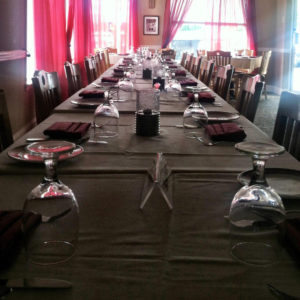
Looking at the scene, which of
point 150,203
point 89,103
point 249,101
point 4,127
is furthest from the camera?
point 249,101

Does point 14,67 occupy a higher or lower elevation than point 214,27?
lower

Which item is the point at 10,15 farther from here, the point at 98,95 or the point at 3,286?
the point at 3,286

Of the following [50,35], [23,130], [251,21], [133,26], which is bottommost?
[23,130]

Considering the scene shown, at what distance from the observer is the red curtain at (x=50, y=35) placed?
5.29 meters

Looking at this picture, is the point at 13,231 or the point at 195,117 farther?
the point at 195,117

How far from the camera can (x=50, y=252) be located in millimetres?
776

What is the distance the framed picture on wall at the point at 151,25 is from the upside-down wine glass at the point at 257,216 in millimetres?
8865

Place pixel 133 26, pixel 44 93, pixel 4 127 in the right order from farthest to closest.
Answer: pixel 133 26
pixel 44 93
pixel 4 127

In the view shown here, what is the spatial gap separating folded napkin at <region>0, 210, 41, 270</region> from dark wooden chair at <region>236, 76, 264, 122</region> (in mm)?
1931

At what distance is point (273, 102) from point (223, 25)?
2504mm

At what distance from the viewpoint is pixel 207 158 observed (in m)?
1.49

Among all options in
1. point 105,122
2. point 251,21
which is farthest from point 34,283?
point 251,21

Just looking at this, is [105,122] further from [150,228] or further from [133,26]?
[133,26]

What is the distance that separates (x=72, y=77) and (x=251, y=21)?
21.2ft
